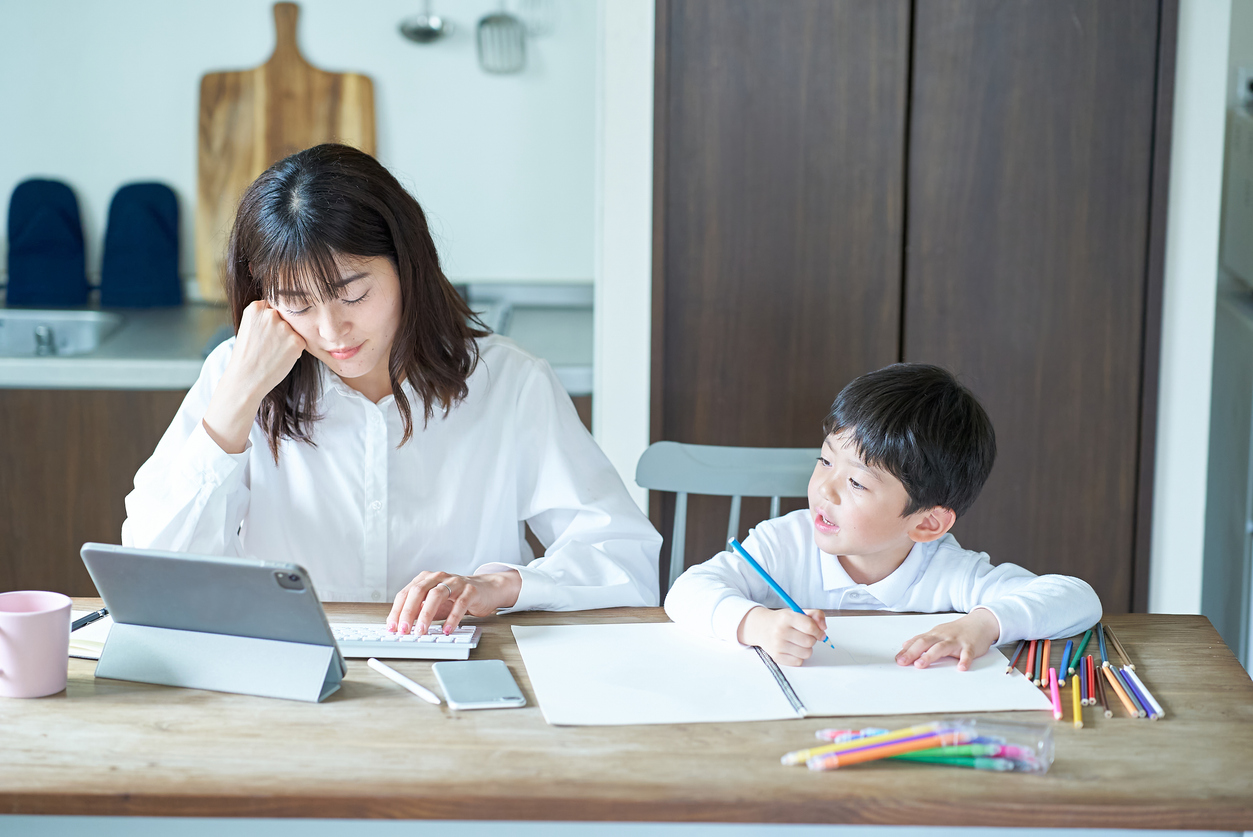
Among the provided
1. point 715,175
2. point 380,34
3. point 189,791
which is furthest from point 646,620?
point 380,34

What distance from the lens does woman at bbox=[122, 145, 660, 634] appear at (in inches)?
52.1

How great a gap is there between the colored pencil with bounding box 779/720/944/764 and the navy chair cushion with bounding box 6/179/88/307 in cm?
254

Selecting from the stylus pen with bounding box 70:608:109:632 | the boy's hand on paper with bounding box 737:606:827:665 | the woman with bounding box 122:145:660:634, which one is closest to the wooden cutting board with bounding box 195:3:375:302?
the woman with bounding box 122:145:660:634

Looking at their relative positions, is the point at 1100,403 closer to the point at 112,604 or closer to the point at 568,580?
the point at 568,580

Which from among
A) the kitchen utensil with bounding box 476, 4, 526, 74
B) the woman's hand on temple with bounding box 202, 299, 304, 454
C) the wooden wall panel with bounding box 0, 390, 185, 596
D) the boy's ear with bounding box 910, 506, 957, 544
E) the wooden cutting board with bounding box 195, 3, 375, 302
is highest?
the kitchen utensil with bounding box 476, 4, 526, 74

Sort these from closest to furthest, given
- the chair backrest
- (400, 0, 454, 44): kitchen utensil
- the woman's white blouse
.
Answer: the woman's white blouse
the chair backrest
(400, 0, 454, 44): kitchen utensil

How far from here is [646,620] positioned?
1.26 meters

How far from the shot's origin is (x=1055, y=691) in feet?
3.44

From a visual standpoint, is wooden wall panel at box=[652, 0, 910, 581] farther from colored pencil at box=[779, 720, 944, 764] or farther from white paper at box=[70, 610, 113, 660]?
colored pencil at box=[779, 720, 944, 764]

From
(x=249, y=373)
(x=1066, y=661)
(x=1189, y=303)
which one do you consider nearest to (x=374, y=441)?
(x=249, y=373)

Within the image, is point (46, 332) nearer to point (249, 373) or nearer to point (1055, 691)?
point (249, 373)

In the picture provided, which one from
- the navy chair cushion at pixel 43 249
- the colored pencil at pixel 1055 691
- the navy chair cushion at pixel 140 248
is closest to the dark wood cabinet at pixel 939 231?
the colored pencil at pixel 1055 691

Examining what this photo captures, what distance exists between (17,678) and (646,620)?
1.99 ft

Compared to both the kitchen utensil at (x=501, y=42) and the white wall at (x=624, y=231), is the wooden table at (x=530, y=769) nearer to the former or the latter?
the white wall at (x=624, y=231)
